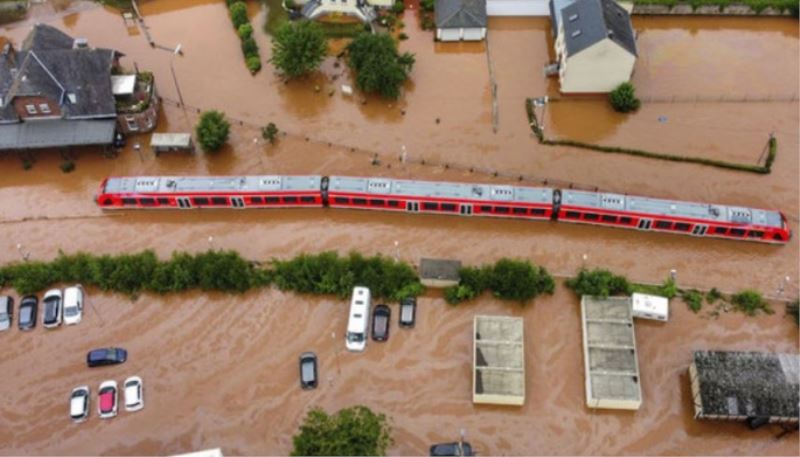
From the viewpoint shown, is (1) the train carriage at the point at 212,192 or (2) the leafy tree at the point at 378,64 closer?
(1) the train carriage at the point at 212,192

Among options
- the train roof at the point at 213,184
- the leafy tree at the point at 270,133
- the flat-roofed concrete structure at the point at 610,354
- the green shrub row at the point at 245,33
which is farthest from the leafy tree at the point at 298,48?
the flat-roofed concrete structure at the point at 610,354

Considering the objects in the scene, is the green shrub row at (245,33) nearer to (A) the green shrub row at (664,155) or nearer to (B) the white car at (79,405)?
(A) the green shrub row at (664,155)

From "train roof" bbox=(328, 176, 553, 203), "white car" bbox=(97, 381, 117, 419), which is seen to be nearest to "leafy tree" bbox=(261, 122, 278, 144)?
"train roof" bbox=(328, 176, 553, 203)

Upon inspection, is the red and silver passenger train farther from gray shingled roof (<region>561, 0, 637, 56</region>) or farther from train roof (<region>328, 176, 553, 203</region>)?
gray shingled roof (<region>561, 0, 637, 56</region>)

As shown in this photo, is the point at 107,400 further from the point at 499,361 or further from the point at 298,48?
the point at 298,48

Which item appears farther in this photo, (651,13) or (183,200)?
(651,13)

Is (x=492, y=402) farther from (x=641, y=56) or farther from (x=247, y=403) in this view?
(x=641, y=56)

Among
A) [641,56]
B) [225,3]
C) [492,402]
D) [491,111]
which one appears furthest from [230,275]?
[641,56]
